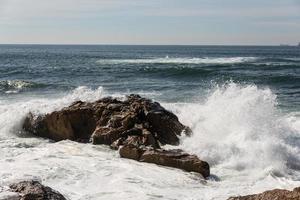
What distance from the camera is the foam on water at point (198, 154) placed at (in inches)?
299

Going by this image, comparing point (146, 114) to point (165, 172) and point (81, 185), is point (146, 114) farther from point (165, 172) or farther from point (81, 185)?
point (81, 185)

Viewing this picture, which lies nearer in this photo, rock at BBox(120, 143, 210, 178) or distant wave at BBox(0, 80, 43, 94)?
rock at BBox(120, 143, 210, 178)

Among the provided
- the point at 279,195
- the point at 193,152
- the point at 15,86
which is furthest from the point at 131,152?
the point at 15,86

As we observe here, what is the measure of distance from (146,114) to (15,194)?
562cm

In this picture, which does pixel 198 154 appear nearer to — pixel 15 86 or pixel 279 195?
pixel 279 195

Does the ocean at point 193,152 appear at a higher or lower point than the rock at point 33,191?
lower

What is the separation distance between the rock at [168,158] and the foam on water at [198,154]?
0.17 meters

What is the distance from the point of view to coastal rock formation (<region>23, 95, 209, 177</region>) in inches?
391

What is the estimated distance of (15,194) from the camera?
5.85 meters

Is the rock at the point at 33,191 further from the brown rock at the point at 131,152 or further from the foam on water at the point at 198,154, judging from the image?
the brown rock at the point at 131,152

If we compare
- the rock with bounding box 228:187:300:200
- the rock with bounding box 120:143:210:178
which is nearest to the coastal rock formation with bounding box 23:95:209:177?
the rock with bounding box 120:143:210:178

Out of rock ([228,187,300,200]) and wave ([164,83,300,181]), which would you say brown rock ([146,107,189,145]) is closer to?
wave ([164,83,300,181])

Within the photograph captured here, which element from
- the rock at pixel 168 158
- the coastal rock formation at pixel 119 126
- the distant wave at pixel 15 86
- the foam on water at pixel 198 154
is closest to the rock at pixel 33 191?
the foam on water at pixel 198 154

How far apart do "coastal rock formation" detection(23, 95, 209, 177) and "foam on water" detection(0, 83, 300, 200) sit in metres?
0.29
